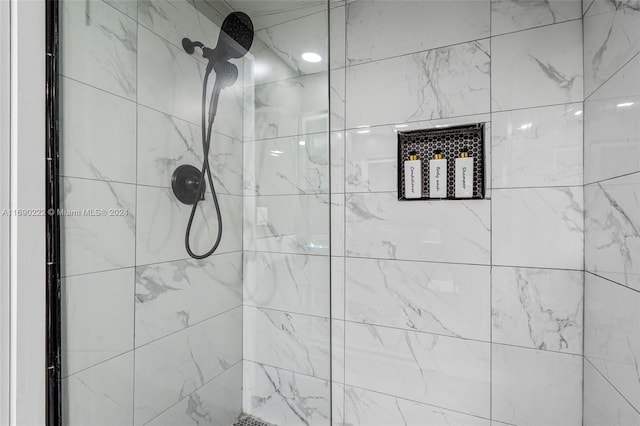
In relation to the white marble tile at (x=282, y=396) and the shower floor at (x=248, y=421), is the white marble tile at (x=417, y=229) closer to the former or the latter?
the white marble tile at (x=282, y=396)

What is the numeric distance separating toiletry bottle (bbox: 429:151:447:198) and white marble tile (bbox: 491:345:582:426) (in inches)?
23.9

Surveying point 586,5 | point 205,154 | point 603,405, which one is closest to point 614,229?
point 603,405

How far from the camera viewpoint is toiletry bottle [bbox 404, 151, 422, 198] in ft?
4.43

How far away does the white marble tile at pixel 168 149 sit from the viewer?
788 mm

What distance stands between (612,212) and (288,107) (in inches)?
38.8

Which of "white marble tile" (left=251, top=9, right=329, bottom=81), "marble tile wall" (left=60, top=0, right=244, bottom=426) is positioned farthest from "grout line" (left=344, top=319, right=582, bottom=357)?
"white marble tile" (left=251, top=9, right=329, bottom=81)

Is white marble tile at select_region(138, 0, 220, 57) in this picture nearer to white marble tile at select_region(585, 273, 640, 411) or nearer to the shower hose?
the shower hose

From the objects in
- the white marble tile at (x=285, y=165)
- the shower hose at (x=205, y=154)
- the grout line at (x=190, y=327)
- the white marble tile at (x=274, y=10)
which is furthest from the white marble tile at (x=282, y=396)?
the white marble tile at (x=274, y=10)

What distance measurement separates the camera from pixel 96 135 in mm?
759

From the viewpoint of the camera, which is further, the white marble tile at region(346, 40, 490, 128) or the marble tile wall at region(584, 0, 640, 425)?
the white marble tile at region(346, 40, 490, 128)

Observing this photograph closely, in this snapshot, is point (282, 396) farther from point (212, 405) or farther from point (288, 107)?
point (288, 107)
